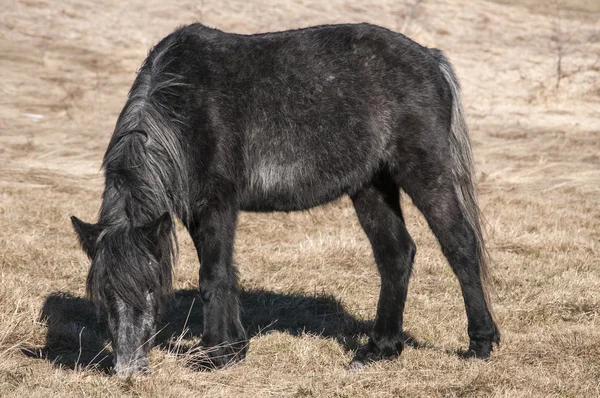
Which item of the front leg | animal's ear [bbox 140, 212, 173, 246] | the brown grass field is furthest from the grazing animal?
the brown grass field

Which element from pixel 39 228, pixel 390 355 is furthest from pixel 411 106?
pixel 39 228

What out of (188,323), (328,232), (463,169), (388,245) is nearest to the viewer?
(463,169)

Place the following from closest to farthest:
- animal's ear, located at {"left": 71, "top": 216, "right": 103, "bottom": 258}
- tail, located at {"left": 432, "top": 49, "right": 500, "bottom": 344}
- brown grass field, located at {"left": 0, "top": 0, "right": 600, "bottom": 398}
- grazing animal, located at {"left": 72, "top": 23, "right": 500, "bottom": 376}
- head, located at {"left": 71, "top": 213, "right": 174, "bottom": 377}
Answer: head, located at {"left": 71, "top": 213, "right": 174, "bottom": 377}
animal's ear, located at {"left": 71, "top": 216, "right": 103, "bottom": 258}
brown grass field, located at {"left": 0, "top": 0, "right": 600, "bottom": 398}
grazing animal, located at {"left": 72, "top": 23, "right": 500, "bottom": 376}
tail, located at {"left": 432, "top": 49, "right": 500, "bottom": 344}

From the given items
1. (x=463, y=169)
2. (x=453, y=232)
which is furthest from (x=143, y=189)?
(x=463, y=169)

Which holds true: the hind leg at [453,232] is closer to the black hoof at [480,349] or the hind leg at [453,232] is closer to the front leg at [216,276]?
the black hoof at [480,349]

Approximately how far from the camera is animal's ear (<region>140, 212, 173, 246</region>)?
5023 millimetres

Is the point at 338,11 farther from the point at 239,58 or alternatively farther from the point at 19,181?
the point at 239,58

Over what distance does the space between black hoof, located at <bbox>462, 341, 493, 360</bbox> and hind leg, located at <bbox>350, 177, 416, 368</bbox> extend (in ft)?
1.79

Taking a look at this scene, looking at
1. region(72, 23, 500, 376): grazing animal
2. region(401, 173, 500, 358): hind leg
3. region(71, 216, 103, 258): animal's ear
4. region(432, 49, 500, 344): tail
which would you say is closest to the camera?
region(71, 216, 103, 258): animal's ear

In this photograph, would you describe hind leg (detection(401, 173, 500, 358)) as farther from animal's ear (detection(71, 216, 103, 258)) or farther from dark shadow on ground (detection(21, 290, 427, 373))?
animal's ear (detection(71, 216, 103, 258))

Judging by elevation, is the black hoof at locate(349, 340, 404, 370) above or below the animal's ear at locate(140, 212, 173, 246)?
below

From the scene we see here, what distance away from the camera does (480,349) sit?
19.5 feet

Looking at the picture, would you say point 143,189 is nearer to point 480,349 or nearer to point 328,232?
point 480,349

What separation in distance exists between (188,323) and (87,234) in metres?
2.17
